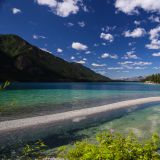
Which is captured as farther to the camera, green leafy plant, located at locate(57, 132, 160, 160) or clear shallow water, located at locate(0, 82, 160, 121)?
clear shallow water, located at locate(0, 82, 160, 121)

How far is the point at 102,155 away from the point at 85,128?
24.1m

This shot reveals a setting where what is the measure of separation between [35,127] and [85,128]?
576 cm

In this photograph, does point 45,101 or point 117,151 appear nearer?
point 117,151

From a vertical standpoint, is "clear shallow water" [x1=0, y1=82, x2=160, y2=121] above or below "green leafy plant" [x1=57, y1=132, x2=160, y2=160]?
below

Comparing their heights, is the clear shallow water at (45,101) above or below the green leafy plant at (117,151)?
below

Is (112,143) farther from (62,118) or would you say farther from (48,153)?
(62,118)

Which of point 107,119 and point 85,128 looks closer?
point 85,128

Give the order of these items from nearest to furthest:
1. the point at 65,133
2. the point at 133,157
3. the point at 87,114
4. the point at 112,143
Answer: the point at 133,157, the point at 112,143, the point at 65,133, the point at 87,114

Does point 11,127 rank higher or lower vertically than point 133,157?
lower

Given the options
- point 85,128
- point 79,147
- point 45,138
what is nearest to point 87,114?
point 85,128

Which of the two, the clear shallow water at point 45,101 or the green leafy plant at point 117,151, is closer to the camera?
the green leafy plant at point 117,151

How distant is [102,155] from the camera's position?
5.58 m

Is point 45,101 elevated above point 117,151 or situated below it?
below

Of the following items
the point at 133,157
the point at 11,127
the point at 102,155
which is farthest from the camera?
the point at 11,127
